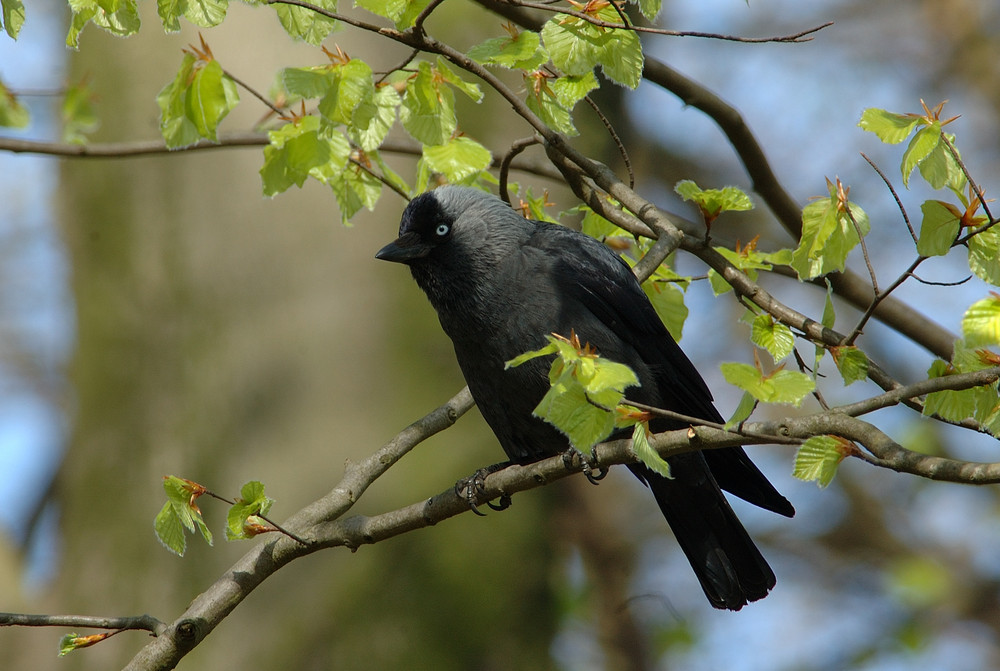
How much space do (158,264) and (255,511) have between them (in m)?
3.85

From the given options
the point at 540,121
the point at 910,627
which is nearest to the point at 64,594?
the point at 540,121

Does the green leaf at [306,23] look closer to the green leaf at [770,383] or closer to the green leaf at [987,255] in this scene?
the green leaf at [770,383]

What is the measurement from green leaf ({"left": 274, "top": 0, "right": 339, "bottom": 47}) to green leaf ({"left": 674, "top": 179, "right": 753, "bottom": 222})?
1303mm

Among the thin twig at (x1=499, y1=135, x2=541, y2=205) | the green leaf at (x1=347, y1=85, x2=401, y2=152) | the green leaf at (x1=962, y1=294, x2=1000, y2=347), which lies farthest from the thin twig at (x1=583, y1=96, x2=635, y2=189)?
the green leaf at (x1=962, y1=294, x2=1000, y2=347)

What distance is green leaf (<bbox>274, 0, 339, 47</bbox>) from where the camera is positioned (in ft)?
9.84

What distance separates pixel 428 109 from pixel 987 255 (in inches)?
68.3

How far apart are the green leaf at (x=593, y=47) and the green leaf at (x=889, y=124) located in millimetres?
704

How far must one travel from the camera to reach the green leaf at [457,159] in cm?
335

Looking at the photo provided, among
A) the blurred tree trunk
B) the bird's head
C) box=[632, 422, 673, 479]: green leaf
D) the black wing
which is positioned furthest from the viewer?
the blurred tree trunk

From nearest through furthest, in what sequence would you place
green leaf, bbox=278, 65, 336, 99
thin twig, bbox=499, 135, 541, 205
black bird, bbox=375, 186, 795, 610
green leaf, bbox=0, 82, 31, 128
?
green leaf, bbox=278, 65, 336, 99 → thin twig, bbox=499, 135, 541, 205 → black bird, bbox=375, 186, 795, 610 → green leaf, bbox=0, 82, 31, 128

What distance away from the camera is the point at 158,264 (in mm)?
6219

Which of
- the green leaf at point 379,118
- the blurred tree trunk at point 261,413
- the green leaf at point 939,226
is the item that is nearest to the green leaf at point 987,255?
the green leaf at point 939,226

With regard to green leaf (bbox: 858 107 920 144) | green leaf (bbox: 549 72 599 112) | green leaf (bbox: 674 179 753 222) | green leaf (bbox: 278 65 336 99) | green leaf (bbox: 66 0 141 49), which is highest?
green leaf (bbox: 549 72 599 112)

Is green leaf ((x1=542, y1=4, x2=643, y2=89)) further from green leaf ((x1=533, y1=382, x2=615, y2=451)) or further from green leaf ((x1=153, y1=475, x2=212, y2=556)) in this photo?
green leaf ((x1=153, y1=475, x2=212, y2=556))
